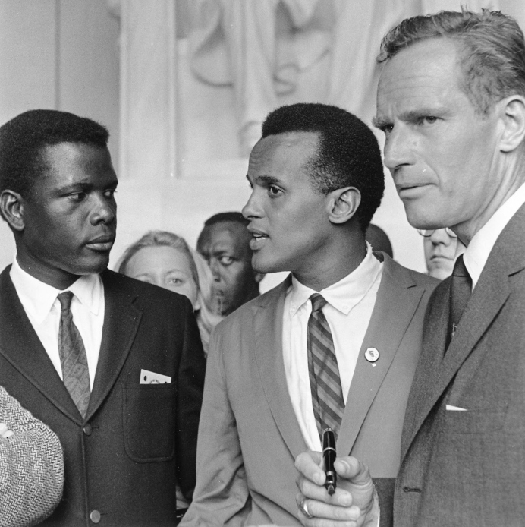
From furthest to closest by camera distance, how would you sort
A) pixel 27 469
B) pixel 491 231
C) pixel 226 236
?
pixel 226 236
pixel 27 469
pixel 491 231

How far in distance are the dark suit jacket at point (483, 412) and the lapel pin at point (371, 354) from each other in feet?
1.23

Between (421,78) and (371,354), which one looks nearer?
(421,78)

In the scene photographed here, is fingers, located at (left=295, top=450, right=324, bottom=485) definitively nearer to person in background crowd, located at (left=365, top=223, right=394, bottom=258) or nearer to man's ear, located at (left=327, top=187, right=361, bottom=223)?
man's ear, located at (left=327, top=187, right=361, bottom=223)

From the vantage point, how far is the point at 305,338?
214cm

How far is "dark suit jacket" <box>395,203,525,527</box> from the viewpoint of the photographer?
146cm

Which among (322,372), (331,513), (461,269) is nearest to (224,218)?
(322,372)

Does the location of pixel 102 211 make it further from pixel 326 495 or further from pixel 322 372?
pixel 326 495

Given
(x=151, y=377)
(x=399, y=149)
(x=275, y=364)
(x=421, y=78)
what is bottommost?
(x=151, y=377)

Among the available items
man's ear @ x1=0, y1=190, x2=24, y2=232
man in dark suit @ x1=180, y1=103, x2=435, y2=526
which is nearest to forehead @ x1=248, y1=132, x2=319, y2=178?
man in dark suit @ x1=180, y1=103, x2=435, y2=526

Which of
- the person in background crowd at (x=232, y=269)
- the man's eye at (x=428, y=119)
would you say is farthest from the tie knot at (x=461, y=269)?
the person in background crowd at (x=232, y=269)

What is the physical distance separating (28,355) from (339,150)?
0.83m

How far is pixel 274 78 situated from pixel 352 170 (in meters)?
1.92

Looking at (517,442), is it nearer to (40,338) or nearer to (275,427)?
(275,427)

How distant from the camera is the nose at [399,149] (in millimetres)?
1652
